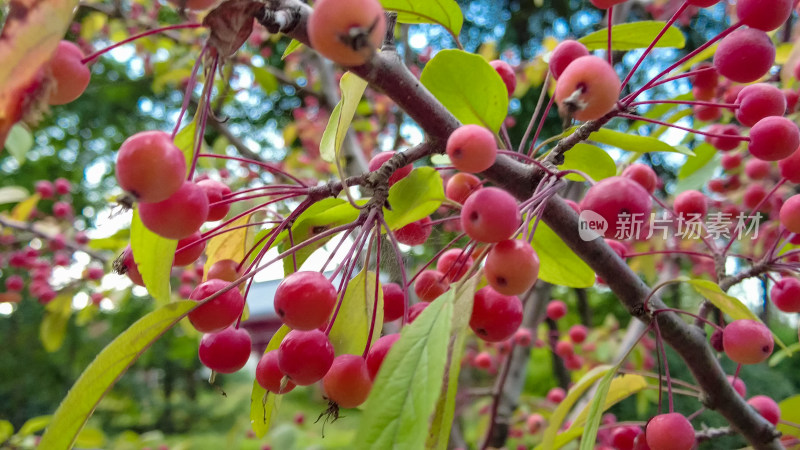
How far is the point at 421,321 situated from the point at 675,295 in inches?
160

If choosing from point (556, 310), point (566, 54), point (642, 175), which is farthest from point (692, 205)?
point (556, 310)

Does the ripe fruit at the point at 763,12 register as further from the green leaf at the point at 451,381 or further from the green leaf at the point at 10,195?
the green leaf at the point at 10,195

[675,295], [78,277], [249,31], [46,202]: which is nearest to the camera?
[249,31]

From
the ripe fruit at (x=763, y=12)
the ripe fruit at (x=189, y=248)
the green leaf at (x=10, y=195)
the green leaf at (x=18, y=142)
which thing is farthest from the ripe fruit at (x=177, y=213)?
the green leaf at (x=10, y=195)

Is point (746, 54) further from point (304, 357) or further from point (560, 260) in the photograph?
point (304, 357)

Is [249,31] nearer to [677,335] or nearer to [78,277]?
[677,335]

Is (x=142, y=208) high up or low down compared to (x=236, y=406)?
down

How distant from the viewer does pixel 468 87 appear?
0.59m

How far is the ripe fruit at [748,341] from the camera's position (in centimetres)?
63

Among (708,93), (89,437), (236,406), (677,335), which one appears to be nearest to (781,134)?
(677,335)

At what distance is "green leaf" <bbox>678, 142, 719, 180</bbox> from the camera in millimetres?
1122

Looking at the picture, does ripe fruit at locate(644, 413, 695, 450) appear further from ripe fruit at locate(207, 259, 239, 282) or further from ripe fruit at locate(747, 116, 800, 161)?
ripe fruit at locate(207, 259, 239, 282)

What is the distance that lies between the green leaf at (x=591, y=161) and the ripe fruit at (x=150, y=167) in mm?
490

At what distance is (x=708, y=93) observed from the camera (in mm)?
926
